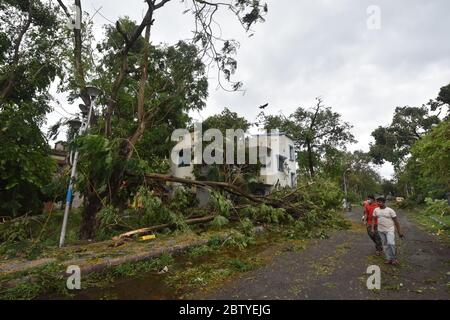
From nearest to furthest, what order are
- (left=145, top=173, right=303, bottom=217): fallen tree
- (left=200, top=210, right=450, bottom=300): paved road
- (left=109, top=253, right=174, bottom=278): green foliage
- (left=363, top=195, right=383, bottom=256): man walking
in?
(left=200, top=210, right=450, bottom=300): paved road → (left=109, top=253, right=174, bottom=278): green foliage → (left=363, top=195, right=383, bottom=256): man walking → (left=145, top=173, right=303, bottom=217): fallen tree

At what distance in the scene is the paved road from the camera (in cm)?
511

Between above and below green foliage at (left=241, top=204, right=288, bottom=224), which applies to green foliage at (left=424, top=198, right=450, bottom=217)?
above

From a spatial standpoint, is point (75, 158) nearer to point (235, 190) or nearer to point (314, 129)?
point (235, 190)

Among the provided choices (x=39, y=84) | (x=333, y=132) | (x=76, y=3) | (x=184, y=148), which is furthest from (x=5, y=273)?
(x=333, y=132)

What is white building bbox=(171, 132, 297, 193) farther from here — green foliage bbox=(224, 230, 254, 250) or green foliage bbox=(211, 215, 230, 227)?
green foliage bbox=(224, 230, 254, 250)

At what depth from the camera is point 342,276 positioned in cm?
612

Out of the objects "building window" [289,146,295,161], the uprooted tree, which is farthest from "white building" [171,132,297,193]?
the uprooted tree

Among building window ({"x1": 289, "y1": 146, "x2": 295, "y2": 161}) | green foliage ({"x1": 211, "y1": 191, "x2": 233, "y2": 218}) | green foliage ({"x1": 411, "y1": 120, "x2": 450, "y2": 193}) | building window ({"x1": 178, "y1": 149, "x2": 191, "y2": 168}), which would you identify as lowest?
green foliage ({"x1": 211, "y1": 191, "x2": 233, "y2": 218})

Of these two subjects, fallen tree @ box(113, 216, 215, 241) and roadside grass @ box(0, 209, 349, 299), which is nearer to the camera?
roadside grass @ box(0, 209, 349, 299)

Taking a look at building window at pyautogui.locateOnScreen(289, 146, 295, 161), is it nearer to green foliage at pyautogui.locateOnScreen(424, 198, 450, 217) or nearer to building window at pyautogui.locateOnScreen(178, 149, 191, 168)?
building window at pyautogui.locateOnScreen(178, 149, 191, 168)

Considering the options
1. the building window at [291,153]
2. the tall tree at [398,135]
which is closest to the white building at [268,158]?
the building window at [291,153]

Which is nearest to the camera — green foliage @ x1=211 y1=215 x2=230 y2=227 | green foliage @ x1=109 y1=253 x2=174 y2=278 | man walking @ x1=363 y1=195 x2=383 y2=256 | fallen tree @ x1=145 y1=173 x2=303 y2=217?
green foliage @ x1=109 y1=253 x2=174 y2=278

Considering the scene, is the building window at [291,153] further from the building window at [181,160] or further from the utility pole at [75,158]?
the utility pole at [75,158]
